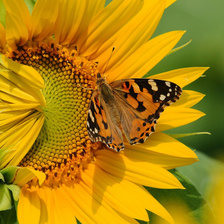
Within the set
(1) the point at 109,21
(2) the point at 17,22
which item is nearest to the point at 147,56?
(1) the point at 109,21

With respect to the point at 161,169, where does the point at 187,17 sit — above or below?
above

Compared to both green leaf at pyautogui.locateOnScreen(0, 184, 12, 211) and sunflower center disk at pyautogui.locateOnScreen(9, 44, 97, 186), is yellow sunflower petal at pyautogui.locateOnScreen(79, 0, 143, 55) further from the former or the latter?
green leaf at pyautogui.locateOnScreen(0, 184, 12, 211)

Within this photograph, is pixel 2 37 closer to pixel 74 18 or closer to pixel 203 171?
pixel 74 18

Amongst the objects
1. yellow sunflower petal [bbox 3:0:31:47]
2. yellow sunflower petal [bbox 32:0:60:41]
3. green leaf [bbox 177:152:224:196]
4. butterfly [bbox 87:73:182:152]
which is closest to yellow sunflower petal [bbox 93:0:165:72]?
butterfly [bbox 87:73:182:152]

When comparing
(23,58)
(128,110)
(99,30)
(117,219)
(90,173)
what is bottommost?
(117,219)

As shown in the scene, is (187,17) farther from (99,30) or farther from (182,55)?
(99,30)

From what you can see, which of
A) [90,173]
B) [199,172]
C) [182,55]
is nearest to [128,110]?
[90,173]

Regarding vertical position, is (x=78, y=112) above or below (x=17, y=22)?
below
